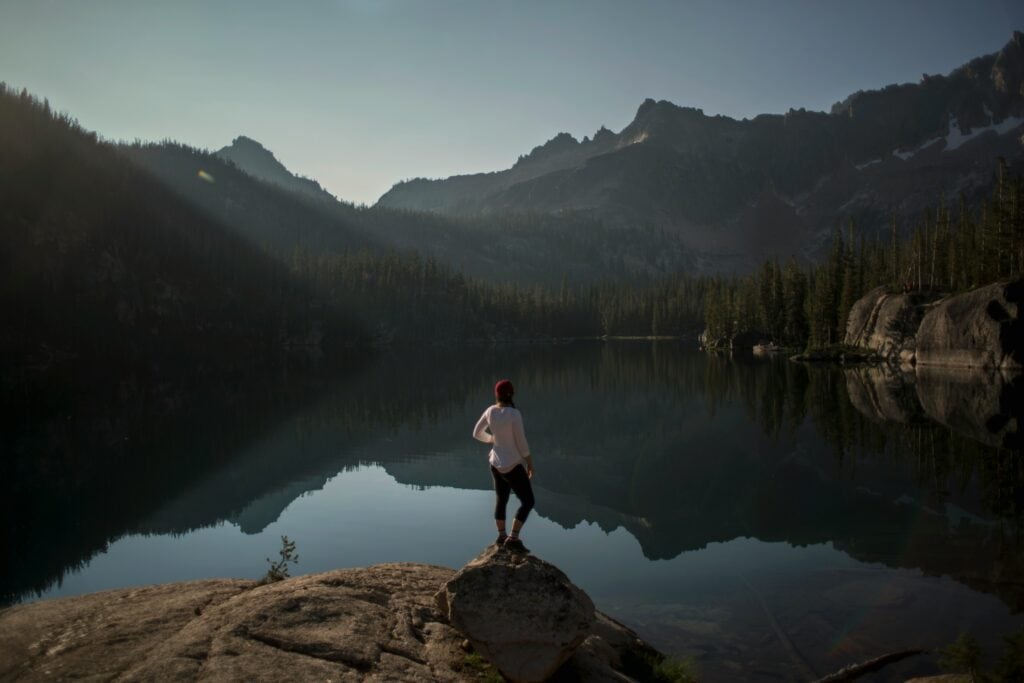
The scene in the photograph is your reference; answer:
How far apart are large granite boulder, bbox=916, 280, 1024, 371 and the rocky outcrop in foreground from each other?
2765 inches

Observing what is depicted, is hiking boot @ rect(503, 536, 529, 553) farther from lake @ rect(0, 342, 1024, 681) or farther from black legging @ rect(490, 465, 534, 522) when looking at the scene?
lake @ rect(0, 342, 1024, 681)

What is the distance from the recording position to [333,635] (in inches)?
350

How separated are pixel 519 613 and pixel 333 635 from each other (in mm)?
2687

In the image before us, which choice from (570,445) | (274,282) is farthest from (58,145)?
(570,445)

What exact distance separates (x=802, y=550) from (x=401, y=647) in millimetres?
14748

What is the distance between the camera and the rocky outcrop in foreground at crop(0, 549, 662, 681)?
8.18 meters

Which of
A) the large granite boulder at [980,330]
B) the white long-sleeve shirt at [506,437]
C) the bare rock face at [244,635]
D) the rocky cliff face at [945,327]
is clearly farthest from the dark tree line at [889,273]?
the bare rock face at [244,635]

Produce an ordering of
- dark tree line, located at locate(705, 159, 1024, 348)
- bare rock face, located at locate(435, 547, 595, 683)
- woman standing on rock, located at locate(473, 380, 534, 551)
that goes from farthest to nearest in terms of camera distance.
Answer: dark tree line, located at locate(705, 159, 1024, 348)
woman standing on rock, located at locate(473, 380, 534, 551)
bare rock face, located at locate(435, 547, 595, 683)

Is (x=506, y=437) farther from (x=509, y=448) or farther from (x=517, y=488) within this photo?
(x=517, y=488)

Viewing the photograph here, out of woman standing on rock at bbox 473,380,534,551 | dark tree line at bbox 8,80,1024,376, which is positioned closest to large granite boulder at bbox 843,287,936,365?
dark tree line at bbox 8,80,1024,376

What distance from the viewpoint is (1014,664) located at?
329 inches

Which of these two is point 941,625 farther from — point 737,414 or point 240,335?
point 240,335

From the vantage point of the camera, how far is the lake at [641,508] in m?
14.7

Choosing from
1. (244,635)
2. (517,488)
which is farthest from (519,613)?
(244,635)
